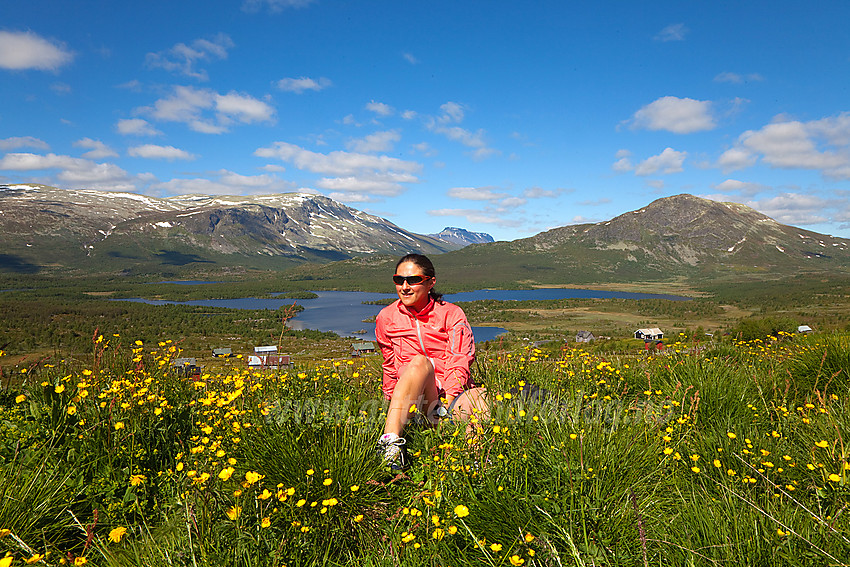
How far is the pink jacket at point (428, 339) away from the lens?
427 cm

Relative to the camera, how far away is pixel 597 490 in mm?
2299

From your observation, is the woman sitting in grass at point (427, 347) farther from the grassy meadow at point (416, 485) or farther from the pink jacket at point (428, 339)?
the grassy meadow at point (416, 485)

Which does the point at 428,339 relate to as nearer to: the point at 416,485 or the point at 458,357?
the point at 458,357

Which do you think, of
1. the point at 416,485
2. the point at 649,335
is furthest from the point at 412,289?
the point at 649,335

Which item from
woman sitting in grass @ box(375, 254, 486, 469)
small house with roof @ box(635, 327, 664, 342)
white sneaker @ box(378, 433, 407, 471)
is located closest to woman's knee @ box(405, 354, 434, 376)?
woman sitting in grass @ box(375, 254, 486, 469)

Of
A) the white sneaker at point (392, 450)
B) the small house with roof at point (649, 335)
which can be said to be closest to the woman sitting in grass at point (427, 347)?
the white sneaker at point (392, 450)

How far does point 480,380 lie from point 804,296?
9154 inches

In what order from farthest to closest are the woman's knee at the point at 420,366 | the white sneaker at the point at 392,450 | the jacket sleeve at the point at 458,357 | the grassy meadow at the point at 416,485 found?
1. the jacket sleeve at the point at 458,357
2. the woman's knee at the point at 420,366
3. the white sneaker at the point at 392,450
4. the grassy meadow at the point at 416,485

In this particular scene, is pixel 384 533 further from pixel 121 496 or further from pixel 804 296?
pixel 804 296

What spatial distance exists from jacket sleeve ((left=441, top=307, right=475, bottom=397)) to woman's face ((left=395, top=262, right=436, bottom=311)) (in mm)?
381

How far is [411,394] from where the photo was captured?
353cm

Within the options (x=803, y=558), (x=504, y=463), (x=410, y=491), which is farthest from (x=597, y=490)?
(x=410, y=491)

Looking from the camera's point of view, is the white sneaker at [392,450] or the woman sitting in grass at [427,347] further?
the woman sitting in grass at [427,347]

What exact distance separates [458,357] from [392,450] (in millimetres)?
1385
